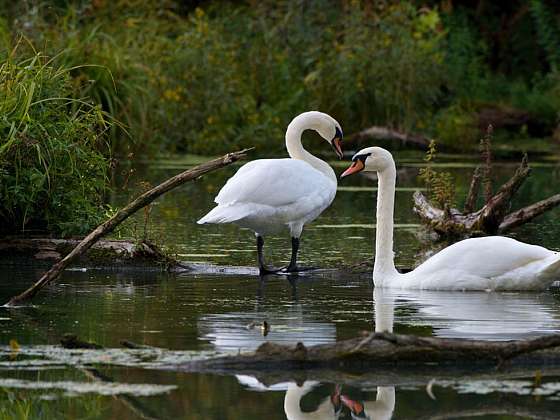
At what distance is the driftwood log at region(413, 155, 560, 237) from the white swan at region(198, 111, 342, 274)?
1.11 m

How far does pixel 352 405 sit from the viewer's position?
6227 mm

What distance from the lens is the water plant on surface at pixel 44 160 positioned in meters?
10.6

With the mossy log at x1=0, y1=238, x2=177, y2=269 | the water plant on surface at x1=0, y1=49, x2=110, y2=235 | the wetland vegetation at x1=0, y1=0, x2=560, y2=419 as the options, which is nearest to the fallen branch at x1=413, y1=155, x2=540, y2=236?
the wetland vegetation at x1=0, y1=0, x2=560, y2=419

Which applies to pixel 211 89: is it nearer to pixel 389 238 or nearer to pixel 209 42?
A: pixel 209 42

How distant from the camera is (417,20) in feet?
84.6

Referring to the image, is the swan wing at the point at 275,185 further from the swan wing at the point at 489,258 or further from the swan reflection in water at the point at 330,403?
the swan reflection in water at the point at 330,403

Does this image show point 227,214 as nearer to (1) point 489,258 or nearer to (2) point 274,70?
(1) point 489,258

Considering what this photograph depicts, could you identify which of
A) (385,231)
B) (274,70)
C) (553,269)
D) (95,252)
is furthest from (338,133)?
(274,70)

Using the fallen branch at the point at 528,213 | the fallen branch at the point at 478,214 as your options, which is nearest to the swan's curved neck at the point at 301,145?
the fallen branch at the point at 478,214

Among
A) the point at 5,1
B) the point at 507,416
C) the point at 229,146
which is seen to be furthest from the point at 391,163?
the point at 5,1

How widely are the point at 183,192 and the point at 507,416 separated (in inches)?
472

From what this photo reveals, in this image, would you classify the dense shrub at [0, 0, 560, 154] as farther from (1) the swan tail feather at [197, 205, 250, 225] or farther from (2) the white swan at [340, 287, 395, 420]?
(2) the white swan at [340, 287, 395, 420]

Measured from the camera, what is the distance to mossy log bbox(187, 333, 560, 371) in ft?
21.7

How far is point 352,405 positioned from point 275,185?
474cm
